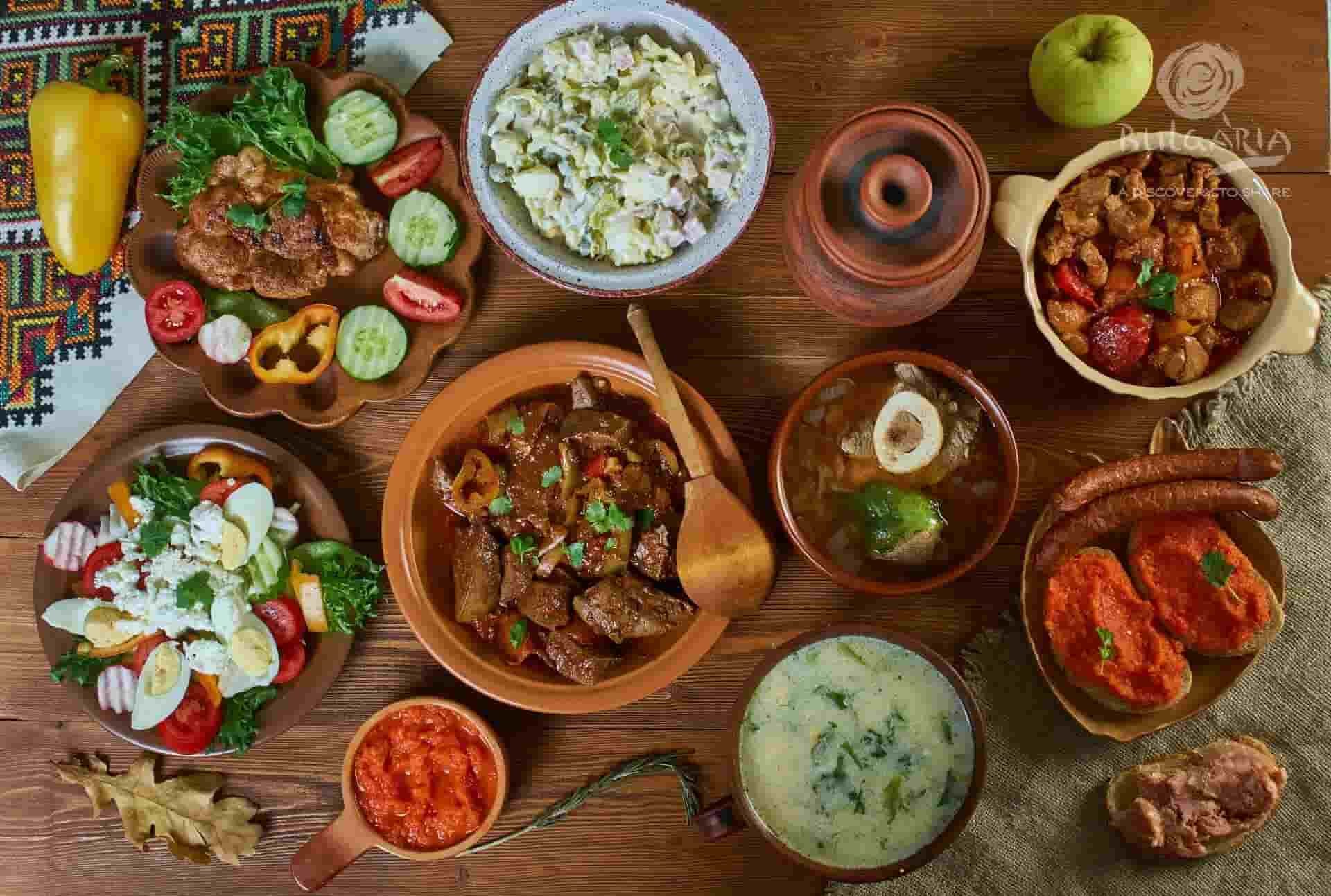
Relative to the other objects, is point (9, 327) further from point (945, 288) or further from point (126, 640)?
point (945, 288)

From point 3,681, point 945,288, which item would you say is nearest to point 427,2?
point 945,288

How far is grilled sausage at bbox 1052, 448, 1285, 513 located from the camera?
8.84 feet

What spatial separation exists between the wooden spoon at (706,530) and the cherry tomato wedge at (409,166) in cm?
73

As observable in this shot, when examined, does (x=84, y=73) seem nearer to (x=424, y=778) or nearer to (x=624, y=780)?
(x=424, y=778)

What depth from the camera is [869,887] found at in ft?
9.64

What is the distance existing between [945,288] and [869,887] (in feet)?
5.57

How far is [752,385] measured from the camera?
3023 millimetres

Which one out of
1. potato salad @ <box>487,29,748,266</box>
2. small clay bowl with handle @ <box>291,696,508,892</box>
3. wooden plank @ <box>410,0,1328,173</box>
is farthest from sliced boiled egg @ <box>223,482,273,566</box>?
wooden plank @ <box>410,0,1328,173</box>

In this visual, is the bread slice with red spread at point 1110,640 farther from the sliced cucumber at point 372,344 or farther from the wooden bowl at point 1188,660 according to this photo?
the sliced cucumber at point 372,344

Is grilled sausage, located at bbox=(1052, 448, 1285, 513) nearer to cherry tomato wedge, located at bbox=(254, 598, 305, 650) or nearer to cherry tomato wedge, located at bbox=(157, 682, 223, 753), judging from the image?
cherry tomato wedge, located at bbox=(254, 598, 305, 650)

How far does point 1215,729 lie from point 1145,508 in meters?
0.73

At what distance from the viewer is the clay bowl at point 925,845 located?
2557mm

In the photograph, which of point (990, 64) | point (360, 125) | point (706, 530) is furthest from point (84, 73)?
point (990, 64)

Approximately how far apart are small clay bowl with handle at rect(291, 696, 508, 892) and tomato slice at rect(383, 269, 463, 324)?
42.0 inches
